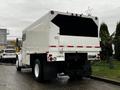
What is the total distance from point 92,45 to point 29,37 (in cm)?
398

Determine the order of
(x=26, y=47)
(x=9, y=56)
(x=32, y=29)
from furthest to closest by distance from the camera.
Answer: (x=9, y=56) → (x=26, y=47) → (x=32, y=29)

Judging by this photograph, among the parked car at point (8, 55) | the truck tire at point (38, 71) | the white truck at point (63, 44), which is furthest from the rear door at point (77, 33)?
the parked car at point (8, 55)

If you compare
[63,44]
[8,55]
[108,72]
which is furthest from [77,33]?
[8,55]

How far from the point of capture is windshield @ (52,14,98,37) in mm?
12695

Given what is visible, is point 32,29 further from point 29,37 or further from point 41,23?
point 41,23

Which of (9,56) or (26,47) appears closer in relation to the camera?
(26,47)

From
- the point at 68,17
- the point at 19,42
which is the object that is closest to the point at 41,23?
the point at 68,17

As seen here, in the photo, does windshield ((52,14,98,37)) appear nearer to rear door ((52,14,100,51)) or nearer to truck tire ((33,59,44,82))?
rear door ((52,14,100,51))

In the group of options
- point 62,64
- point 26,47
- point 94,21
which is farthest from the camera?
point 26,47

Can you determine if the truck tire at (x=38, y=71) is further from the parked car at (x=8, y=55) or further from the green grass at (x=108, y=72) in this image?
the parked car at (x=8, y=55)

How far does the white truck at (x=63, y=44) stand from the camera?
483 inches

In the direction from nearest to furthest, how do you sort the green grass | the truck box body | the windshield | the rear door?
1. the truck box body
2. the rear door
3. the windshield
4. the green grass

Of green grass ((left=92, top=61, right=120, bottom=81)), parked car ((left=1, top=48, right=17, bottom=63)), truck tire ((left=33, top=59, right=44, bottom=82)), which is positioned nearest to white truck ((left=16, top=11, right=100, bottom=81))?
truck tire ((left=33, top=59, right=44, bottom=82))

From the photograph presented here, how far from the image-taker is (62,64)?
13.0 m
